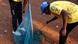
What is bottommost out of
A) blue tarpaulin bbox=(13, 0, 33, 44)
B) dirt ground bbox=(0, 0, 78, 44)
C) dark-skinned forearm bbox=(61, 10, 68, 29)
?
dirt ground bbox=(0, 0, 78, 44)

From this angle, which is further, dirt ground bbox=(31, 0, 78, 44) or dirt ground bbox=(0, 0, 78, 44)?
dirt ground bbox=(31, 0, 78, 44)

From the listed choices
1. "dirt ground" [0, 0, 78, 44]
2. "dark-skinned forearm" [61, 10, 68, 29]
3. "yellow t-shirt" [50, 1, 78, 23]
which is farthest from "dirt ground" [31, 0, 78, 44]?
"dark-skinned forearm" [61, 10, 68, 29]

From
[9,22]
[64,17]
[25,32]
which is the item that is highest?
[64,17]

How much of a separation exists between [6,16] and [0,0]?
889 millimetres

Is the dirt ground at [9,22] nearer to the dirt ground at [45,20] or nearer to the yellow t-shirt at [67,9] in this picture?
the dirt ground at [45,20]

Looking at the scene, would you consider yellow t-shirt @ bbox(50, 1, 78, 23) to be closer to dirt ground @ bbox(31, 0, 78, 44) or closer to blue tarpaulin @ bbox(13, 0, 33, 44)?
blue tarpaulin @ bbox(13, 0, 33, 44)

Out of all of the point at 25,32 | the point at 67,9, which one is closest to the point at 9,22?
the point at 25,32

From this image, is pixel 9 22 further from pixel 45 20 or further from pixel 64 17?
pixel 64 17

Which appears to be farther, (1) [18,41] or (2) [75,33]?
(2) [75,33]

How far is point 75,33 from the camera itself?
4258 millimetres

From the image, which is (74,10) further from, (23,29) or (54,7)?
(23,29)

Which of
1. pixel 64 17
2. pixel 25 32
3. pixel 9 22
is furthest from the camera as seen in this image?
pixel 9 22

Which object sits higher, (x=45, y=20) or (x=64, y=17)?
(x=64, y=17)

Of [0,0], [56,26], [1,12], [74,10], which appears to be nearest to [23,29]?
[74,10]
